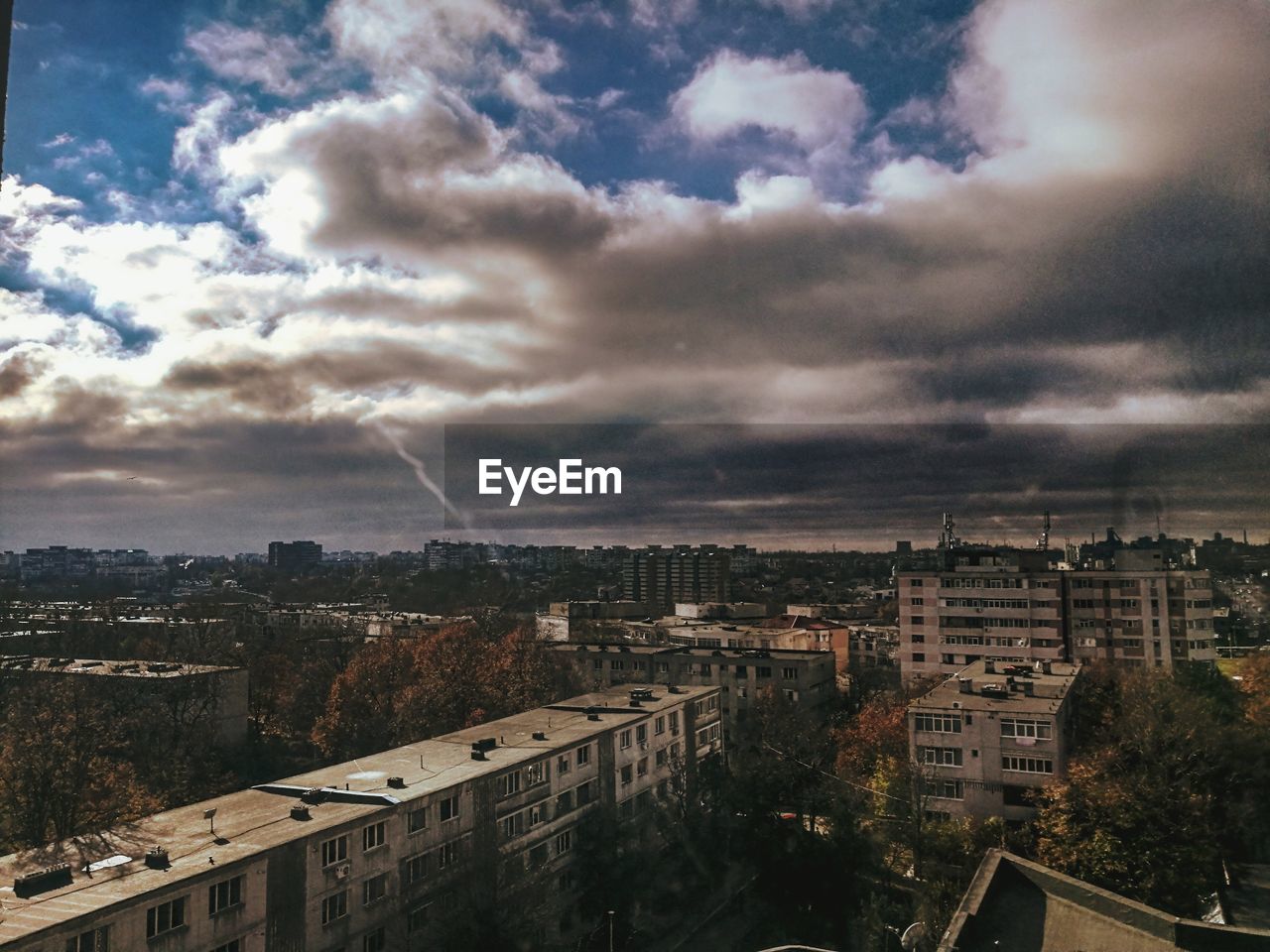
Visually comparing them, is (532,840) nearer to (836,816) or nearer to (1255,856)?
(836,816)

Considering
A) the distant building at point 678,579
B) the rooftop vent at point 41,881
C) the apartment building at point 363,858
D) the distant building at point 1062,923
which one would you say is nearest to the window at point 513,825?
the apartment building at point 363,858

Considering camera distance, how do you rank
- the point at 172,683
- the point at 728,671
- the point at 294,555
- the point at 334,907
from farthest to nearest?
1. the point at 294,555
2. the point at 728,671
3. the point at 172,683
4. the point at 334,907

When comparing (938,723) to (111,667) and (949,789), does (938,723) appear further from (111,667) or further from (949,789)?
(111,667)

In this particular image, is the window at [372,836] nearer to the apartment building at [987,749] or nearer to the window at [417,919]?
the window at [417,919]

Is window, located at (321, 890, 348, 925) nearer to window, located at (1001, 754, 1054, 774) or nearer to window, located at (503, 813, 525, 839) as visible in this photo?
window, located at (503, 813, 525, 839)

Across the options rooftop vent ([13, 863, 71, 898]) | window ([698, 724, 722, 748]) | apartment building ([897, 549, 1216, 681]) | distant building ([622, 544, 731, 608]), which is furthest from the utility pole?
distant building ([622, 544, 731, 608])

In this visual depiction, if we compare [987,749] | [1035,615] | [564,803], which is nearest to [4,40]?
[564,803]

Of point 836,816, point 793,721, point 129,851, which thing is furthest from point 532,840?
point 793,721
